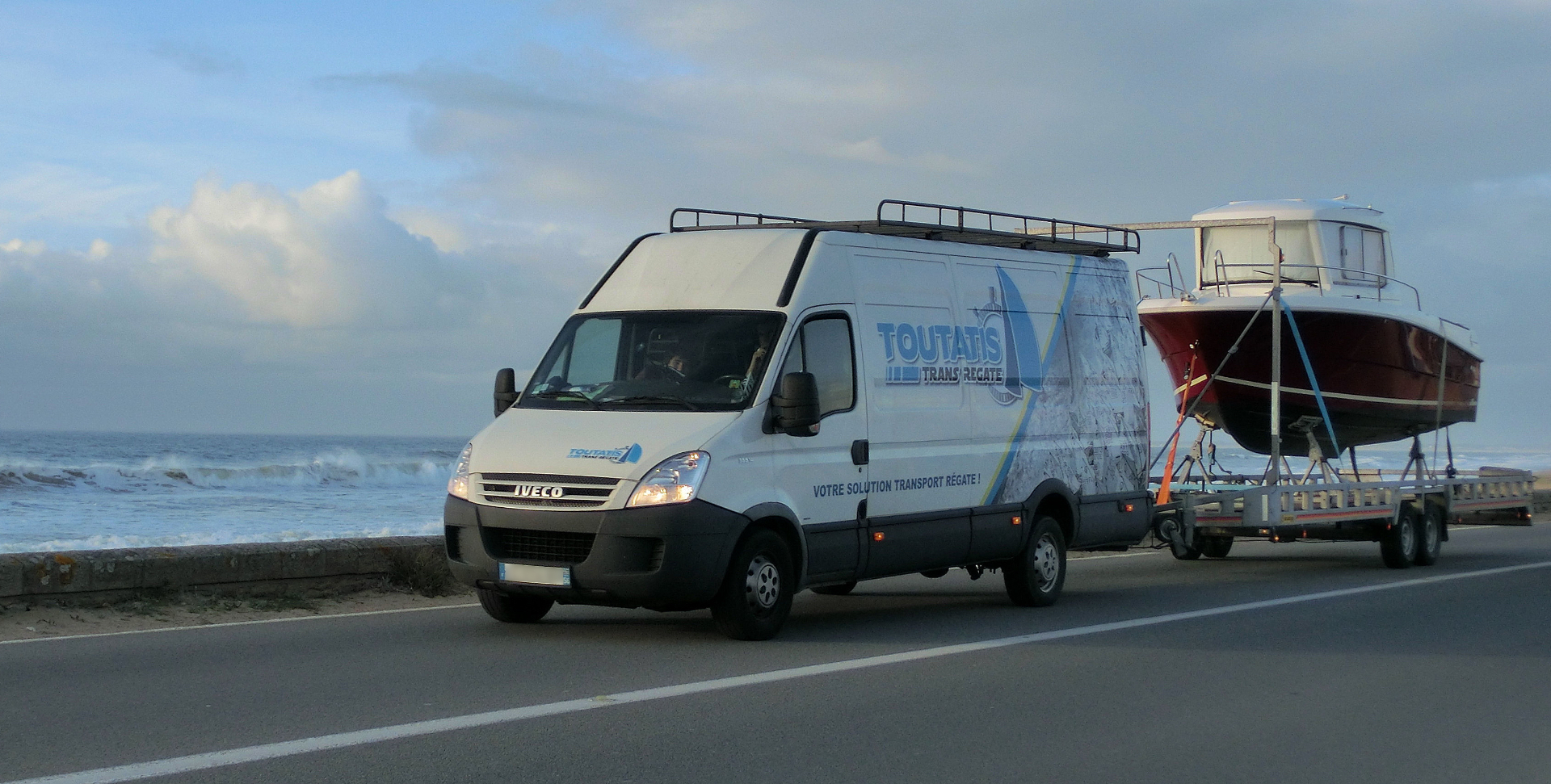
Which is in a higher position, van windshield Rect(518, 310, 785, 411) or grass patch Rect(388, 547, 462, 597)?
van windshield Rect(518, 310, 785, 411)

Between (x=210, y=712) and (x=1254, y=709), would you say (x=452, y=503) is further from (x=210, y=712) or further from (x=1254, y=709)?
(x=1254, y=709)

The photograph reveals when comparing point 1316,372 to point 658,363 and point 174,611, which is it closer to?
point 658,363

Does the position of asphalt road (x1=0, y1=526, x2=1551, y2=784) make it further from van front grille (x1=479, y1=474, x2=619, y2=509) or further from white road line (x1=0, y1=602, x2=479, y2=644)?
van front grille (x1=479, y1=474, x2=619, y2=509)

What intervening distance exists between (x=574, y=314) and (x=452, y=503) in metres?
1.69

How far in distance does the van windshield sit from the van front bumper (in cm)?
82

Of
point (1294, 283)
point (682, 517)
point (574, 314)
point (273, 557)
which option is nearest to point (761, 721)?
point (682, 517)

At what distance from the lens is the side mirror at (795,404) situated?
29.7 feet

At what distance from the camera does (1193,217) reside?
68.2ft

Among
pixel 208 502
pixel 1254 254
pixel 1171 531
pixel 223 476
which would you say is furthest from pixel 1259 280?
pixel 223 476

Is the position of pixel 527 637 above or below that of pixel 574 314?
below

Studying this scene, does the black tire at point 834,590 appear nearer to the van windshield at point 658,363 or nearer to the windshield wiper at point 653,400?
the van windshield at point 658,363

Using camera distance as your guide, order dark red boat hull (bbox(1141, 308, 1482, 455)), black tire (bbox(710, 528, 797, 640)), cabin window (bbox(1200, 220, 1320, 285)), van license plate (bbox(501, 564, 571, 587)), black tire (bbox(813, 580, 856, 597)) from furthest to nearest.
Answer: cabin window (bbox(1200, 220, 1320, 285)) → dark red boat hull (bbox(1141, 308, 1482, 455)) → black tire (bbox(813, 580, 856, 597)) → black tire (bbox(710, 528, 797, 640)) → van license plate (bbox(501, 564, 571, 587))

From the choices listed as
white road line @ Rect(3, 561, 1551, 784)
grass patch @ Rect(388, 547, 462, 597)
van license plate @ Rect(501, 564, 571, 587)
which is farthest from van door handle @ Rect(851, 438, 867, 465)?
grass patch @ Rect(388, 547, 462, 597)

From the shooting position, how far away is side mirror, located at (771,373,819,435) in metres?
9.05
